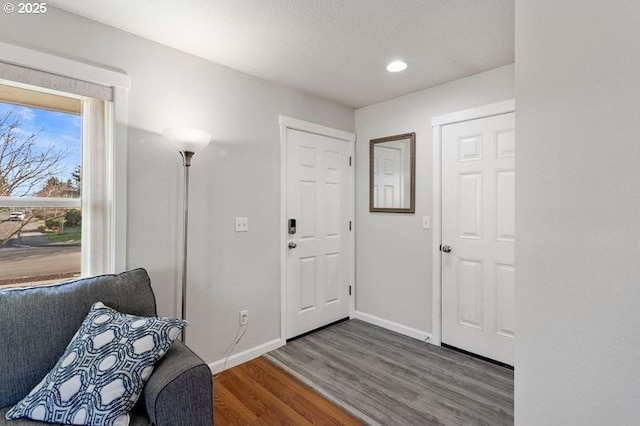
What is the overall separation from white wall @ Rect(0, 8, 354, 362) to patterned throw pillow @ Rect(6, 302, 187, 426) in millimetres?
737

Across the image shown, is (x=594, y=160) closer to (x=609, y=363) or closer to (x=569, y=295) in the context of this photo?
(x=569, y=295)

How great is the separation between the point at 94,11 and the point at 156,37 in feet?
1.10

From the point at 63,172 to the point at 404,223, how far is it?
102 inches

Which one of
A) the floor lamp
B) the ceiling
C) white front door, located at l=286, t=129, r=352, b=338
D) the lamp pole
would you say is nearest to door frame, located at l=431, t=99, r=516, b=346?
the ceiling

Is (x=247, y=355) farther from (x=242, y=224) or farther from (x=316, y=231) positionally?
(x=316, y=231)

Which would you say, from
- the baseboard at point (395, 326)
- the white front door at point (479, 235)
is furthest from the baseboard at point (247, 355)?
the white front door at point (479, 235)

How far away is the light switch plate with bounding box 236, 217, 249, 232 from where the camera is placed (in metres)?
2.46

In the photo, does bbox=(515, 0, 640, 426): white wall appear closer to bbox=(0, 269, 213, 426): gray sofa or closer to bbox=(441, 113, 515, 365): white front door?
bbox=(0, 269, 213, 426): gray sofa

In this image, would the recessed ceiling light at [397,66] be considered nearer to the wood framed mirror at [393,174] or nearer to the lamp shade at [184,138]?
the wood framed mirror at [393,174]

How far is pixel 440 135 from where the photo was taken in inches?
107

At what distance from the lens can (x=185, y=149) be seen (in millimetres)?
1929

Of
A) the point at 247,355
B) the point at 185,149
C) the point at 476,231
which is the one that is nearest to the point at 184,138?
the point at 185,149

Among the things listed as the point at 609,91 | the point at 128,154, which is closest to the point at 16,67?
the point at 128,154

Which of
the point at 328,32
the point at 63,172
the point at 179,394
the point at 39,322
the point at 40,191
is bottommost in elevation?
the point at 179,394
